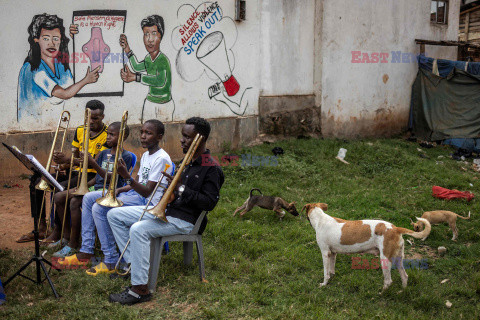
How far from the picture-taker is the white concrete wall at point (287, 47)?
1098 cm

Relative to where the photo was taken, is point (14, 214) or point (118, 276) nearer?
point (118, 276)

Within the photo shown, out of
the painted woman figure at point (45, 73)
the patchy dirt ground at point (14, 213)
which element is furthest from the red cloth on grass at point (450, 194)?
the painted woman figure at point (45, 73)

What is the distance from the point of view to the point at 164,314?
160 inches

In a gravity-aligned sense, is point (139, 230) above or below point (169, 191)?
below

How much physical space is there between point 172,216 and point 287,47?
7820 mm

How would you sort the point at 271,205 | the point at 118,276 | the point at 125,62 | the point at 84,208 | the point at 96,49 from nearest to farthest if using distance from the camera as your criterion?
the point at 118,276 < the point at 84,208 < the point at 271,205 < the point at 96,49 < the point at 125,62

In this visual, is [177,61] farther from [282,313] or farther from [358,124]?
[282,313]

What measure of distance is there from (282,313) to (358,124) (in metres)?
9.61

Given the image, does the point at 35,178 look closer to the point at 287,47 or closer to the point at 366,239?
the point at 366,239

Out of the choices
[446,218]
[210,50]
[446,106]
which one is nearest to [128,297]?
[446,218]

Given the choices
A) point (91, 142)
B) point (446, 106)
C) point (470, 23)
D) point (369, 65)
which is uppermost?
point (470, 23)

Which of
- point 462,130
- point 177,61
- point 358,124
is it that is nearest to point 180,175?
point 177,61

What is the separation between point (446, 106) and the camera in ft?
42.8

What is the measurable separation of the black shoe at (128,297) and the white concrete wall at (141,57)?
16.8 feet
